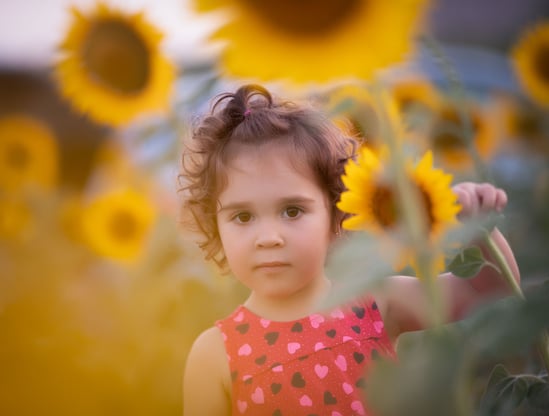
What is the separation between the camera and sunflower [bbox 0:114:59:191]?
92.0 inches

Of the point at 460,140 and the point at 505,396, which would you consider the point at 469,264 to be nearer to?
the point at 505,396

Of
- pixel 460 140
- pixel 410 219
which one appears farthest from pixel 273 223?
pixel 460 140

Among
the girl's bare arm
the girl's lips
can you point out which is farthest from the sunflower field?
the girl's bare arm

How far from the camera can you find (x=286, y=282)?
0.79 meters

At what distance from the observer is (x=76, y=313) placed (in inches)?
67.7

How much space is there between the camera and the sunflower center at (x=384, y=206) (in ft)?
2.37

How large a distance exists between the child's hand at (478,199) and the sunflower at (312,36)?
0.29m

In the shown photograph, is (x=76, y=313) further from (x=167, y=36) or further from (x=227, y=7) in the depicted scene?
(x=227, y=7)

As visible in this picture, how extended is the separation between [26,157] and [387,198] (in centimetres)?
192

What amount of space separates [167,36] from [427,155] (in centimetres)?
80

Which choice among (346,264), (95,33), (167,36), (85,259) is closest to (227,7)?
(346,264)

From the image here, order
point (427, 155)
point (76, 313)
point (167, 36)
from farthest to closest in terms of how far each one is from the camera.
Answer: point (76, 313) < point (167, 36) < point (427, 155)

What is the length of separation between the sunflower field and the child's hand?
35 millimetres

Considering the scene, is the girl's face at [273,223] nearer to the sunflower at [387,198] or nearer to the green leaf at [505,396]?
the sunflower at [387,198]
